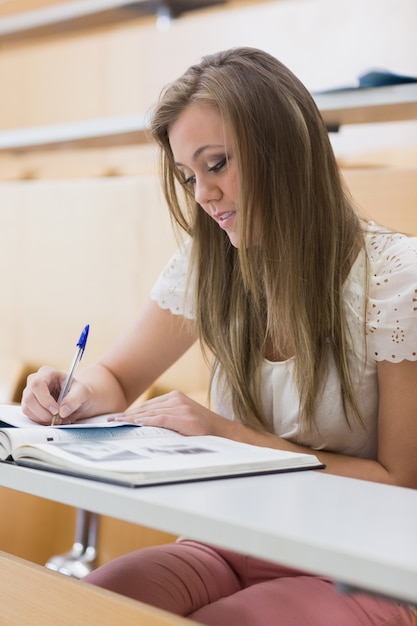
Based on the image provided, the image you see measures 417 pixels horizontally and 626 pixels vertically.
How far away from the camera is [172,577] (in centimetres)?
112

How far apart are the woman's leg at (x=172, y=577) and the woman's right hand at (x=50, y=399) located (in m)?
0.22

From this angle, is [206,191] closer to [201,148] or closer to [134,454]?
[201,148]

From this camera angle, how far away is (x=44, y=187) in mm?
2541

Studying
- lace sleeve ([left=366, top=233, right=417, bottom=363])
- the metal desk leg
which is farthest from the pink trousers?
the metal desk leg

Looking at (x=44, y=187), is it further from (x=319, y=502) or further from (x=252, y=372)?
(x=319, y=502)

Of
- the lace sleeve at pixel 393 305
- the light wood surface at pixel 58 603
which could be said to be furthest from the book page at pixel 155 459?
the lace sleeve at pixel 393 305

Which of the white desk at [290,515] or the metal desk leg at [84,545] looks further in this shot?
the metal desk leg at [84,545]

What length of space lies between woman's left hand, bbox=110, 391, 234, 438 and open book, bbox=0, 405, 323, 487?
16 mm

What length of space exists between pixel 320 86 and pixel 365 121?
665 mm

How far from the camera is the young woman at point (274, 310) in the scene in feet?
3.94

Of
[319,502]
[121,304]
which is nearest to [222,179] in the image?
[319,502]

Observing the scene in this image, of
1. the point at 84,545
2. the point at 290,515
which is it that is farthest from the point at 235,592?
the point at 84,545

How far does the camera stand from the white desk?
0.62m

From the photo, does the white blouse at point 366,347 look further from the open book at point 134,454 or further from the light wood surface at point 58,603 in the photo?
the light wood surface at point 58,603
